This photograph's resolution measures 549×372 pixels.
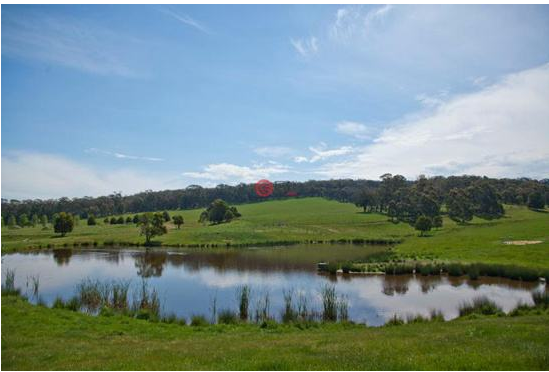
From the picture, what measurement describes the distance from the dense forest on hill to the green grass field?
8.39 metres

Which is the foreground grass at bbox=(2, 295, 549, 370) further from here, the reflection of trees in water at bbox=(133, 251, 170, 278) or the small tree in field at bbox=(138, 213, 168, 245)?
the small tree in field at bbox=(138, 213, 168, 245)

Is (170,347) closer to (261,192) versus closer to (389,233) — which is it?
(389,233)

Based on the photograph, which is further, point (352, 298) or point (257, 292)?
point (257, 292)

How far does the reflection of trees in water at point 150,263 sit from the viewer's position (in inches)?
1734

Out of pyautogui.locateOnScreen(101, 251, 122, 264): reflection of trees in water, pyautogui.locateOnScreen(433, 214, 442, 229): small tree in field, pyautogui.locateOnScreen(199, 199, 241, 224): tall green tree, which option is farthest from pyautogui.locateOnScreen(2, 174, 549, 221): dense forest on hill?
pyautogui.locateOnScreen(101, 251, 122, 264): reflection of trees in water

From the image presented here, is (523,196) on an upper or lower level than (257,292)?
upper

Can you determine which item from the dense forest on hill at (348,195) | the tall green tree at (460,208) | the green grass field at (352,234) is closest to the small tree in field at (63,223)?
the green grass field at (352,234)

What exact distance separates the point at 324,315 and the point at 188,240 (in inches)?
2370

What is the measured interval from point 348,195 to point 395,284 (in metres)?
147

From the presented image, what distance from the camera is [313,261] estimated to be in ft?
171

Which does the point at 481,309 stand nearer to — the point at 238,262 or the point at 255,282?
the point at 255,282

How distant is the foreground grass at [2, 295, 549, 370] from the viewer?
10.8 meters

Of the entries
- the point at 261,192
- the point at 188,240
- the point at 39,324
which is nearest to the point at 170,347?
the point at 39,324

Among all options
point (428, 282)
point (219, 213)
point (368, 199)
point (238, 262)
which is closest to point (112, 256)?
point (238, 262)
